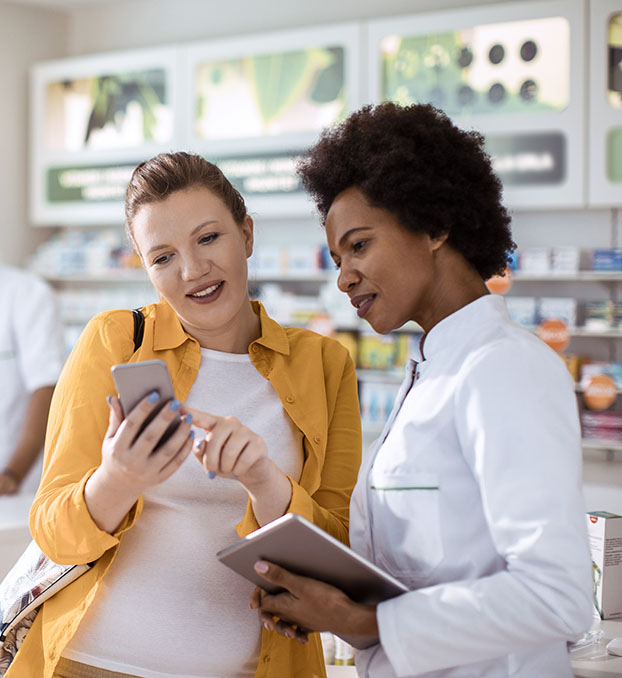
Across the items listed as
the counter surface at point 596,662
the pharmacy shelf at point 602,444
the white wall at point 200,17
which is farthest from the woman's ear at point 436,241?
the white wall at point 200,17

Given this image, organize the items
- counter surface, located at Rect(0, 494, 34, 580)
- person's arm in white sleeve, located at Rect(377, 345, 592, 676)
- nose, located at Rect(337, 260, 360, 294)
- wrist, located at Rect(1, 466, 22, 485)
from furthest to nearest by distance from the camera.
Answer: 1. wrist, located at Rect(1, 466, 22, 485)
2. counter surface, located at Rect(0, 494, 34, 580)
3. nose, located at Rect(337, 260, 360, 294)
4. person's arm in white sleeve, located at Rect(377, 345, 592, 676)

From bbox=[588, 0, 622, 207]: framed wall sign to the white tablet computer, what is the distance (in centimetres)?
416

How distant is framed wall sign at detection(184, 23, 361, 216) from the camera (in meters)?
5.68

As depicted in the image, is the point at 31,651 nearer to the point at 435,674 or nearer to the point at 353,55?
the point at 435,674

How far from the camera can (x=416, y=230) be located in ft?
4.46

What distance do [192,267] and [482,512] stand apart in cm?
67

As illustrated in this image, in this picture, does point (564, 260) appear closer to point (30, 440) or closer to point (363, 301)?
point (30, 440)

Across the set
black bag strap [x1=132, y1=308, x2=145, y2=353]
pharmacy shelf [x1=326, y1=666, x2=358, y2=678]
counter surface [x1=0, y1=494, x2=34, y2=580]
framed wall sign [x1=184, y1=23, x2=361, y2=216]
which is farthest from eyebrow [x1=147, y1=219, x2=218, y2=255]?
framed wall sign [x1=184, y1=23, x2=361, y2=216]

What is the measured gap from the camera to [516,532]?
1.11 m

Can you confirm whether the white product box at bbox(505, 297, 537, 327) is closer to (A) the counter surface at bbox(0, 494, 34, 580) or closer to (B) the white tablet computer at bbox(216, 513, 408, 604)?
(A) the counter surface at bbox(0, 494, 34, 580)

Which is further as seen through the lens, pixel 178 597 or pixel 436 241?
pixel 178 597

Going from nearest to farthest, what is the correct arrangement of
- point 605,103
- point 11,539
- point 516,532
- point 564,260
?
point 516,532 → point 11,539 → point 605,103 → point 564,260

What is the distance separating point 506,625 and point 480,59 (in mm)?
4651

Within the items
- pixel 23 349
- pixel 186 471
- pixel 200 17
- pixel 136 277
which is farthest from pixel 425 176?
pixel 200 17
